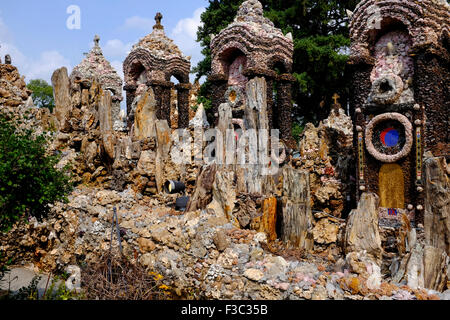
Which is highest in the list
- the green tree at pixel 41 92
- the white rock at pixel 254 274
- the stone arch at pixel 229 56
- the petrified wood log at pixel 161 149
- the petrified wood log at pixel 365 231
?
the green tree at pixel 41 92

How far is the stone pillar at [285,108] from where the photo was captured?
16531 millimetres

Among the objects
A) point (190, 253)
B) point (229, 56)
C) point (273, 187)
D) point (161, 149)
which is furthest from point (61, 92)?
point (190, 253)

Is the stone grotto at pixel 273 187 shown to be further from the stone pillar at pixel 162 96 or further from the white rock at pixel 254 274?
the stone pillar at pixel 162 96

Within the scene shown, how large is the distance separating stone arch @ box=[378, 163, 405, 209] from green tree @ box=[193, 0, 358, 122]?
421 inches

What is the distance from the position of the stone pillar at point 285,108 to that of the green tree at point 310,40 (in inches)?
182

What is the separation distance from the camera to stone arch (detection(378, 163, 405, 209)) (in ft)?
36.1

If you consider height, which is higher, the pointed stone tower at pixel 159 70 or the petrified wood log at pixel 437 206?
the pointed stone tower at pixel 159 70

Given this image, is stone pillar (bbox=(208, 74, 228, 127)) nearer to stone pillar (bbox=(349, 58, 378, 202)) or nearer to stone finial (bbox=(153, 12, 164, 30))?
stone finial (bbox=(153, 12, 164, 30))

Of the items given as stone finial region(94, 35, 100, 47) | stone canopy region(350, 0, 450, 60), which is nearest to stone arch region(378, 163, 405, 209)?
stone canopy region(350, 0, 450, 60)

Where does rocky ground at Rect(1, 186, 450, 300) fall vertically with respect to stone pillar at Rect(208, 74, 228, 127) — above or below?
below

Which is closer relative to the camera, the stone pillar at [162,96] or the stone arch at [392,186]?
the stone arch at [392,186]

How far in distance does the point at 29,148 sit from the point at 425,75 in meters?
10.2

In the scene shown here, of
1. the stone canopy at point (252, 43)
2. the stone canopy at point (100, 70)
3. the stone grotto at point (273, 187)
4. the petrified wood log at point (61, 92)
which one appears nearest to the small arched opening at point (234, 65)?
the stone canopy at point (252, 43)
